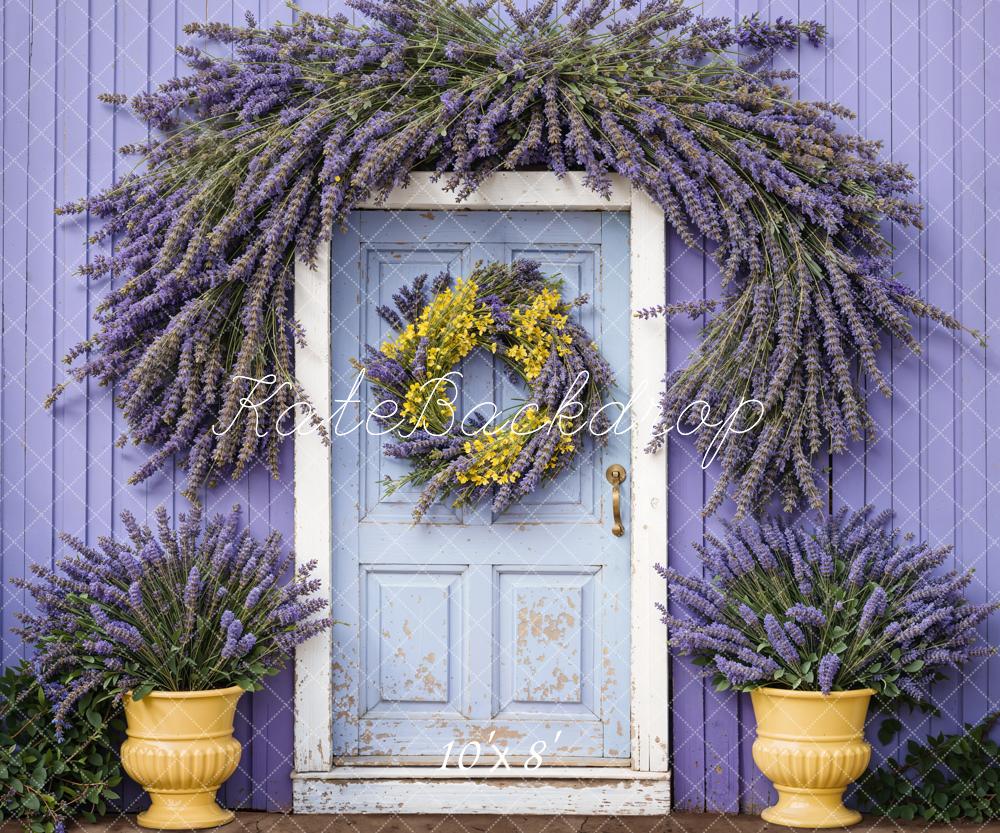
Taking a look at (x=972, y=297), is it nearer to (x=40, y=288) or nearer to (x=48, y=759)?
(x=40, y=288)

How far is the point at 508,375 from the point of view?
3.68m

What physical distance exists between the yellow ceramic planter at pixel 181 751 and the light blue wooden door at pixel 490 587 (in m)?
0.44

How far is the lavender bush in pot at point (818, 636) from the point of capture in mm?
3262

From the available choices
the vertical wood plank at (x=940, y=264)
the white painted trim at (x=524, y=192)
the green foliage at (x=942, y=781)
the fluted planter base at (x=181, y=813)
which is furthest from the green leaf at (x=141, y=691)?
the vertical wood plank at (x=940, y=264)

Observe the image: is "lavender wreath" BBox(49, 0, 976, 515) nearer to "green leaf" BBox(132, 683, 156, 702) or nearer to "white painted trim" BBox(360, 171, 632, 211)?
"white painted trim" BBox(360, 171, 632, 211)

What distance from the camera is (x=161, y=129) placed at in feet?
12.2

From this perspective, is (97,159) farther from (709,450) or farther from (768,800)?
(768,800)

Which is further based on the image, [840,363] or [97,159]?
[97,159]

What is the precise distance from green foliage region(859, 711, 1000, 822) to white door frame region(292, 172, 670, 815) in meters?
0.66

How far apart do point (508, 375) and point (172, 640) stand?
1.28 metres

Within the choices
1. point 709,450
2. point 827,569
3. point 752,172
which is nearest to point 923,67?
point 752,172

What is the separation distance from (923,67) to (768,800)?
235cm

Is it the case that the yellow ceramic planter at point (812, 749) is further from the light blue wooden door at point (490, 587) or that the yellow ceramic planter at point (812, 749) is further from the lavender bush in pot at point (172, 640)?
the lavender bush in pot at point (172, 640)

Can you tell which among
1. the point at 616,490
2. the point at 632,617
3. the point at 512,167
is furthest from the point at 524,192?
the point at 632,617
